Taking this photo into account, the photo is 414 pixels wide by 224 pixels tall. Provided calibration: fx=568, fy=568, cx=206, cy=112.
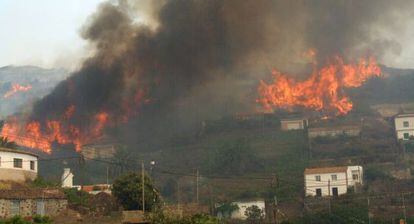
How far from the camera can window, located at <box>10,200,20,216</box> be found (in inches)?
1757

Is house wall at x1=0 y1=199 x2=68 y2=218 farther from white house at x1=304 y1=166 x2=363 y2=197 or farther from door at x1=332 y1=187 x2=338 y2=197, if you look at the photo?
door at x1=332 y1=187 x2=338 y2=197

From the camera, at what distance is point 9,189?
47625 mm

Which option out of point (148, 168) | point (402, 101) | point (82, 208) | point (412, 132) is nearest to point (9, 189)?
point (82, 208)

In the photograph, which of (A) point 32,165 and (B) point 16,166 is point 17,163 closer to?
(B) point 16,166

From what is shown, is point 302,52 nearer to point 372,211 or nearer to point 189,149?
point 189,149

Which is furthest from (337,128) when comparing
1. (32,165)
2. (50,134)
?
(32,165)

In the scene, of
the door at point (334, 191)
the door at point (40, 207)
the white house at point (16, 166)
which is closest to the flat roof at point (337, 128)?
the door at point (334, 191)

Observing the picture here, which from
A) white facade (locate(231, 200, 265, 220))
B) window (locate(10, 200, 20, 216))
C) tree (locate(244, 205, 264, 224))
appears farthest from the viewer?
white facade (locate(231, 200, 265, 220))

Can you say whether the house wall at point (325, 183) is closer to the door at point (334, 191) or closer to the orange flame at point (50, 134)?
the door at point (334, 191)

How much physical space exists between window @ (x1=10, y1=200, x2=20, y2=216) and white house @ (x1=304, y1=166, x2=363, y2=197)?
40501 mm

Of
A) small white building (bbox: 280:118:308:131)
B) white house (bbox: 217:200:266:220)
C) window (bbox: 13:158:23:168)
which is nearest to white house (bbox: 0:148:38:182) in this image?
window (bbox: 13:158:23:168)

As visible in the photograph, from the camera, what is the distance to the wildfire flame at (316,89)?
11794 cm

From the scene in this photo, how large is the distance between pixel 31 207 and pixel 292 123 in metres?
69.7

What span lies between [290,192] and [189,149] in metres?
31.4
